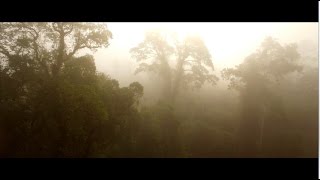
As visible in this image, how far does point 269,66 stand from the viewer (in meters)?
23.6

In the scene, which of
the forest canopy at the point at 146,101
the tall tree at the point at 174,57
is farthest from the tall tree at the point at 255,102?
the tall tree at the point at 174,57

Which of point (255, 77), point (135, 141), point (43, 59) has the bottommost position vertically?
point (135, 141)

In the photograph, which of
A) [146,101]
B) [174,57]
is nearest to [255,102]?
[174,57]

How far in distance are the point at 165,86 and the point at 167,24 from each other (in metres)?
4.54

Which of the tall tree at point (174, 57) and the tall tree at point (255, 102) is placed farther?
the tall tree at point (174, 57)

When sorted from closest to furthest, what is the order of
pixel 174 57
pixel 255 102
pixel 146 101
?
pixel 146 101 → pixel 255 102 → pixel 174 57

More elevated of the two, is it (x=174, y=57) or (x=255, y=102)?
(x=174, y=57)

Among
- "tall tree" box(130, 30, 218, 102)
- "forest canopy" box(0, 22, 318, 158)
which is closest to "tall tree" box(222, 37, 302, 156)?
"forest canopy" box(0, 22, 318, 158)

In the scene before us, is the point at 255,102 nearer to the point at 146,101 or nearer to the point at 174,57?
the point at 174,57

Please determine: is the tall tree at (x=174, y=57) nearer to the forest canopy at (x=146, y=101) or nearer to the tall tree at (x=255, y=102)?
the forest canopy at (x=146, y=101)

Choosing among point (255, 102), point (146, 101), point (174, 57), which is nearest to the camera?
point (146, 101)

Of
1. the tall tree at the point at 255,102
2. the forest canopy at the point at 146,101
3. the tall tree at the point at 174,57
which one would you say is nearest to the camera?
the forest canopy at the point at 146,101
